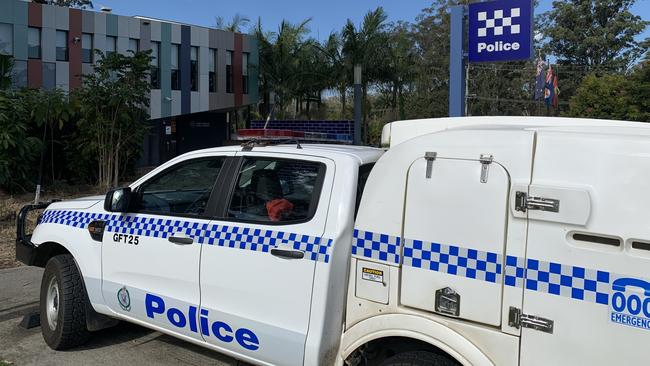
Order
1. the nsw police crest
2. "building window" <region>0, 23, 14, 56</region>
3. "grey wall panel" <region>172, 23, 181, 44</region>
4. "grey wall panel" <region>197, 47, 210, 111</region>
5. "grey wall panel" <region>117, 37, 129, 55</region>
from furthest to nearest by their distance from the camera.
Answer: "grey wall panel" <region>197, 47, 210, 111</region>
"grey wall panel" <region>172, 23, 181, 44</region>
"grey wall panel" <region>117, 37, 129, 55</region>
"building window" <region>0, 23, 14, 56</region>
the nsw police crest

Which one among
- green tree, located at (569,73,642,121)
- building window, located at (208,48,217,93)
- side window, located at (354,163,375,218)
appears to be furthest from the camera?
building window, located at (208,48,217,93)

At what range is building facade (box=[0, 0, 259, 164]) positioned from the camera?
83.3 feet

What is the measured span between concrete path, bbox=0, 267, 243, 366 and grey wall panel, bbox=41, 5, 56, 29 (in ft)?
79.0

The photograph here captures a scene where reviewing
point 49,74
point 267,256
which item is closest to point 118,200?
point 267,256

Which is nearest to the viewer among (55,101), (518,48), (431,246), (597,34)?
(431,246)

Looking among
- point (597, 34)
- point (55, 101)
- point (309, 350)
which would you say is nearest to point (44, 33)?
point (55, 101)

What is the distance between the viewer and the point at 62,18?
86.3 ft

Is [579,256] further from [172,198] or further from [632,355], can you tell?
[172,198]

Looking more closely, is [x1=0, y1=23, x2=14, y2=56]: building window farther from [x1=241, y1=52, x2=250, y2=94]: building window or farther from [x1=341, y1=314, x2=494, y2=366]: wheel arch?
[x1=341, y1=314, x2=494, y2=366]: wheel arch

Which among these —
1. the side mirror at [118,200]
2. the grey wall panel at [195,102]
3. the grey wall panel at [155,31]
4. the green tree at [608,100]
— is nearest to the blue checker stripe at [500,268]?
the side mirror at [118,200]

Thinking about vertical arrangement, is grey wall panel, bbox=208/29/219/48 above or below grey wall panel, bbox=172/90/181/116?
above

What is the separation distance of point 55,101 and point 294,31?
2246 centimetres

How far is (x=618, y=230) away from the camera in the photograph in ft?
7.30

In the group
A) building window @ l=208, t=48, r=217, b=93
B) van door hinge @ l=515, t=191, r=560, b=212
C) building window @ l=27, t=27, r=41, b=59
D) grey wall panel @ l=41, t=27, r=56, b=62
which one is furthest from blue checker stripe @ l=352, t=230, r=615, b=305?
building window @ l=208, t=48, r=217, b=93
